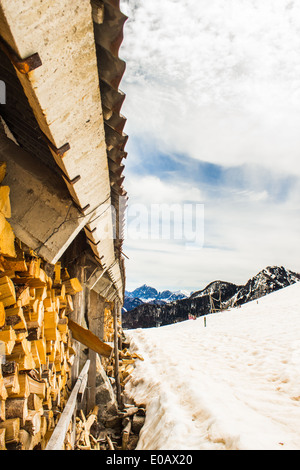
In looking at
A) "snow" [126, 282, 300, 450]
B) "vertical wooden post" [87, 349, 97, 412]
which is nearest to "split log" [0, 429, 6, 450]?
"snow" [126, 282, 300, 450]

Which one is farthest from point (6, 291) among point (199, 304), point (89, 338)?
point (199, 304)

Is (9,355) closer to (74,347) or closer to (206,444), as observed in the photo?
(74,347)

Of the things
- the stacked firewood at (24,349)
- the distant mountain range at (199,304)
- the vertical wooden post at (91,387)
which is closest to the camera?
the stacked firewood at (24,349)

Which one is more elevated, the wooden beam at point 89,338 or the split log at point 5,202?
the split log at point 5,202

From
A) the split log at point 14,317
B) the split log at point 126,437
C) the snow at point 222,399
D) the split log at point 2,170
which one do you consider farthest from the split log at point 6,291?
the split log at point 126,437

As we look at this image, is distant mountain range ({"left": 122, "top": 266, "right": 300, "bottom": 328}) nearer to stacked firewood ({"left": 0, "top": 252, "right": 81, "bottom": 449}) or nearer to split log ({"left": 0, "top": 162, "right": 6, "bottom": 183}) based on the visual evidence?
stacked firewood ({"left": 0, "top": 252, "right": 81, "bottom": 449})

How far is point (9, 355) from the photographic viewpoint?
1.74 m

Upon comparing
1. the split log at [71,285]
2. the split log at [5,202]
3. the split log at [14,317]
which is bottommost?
the split log at [14,317]

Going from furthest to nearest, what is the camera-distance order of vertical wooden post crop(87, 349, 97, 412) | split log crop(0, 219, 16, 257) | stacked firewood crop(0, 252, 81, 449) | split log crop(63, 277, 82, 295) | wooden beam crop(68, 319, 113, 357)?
1. vertical wooden post crop(87, 349, 97, 412)
2. wooden beam crop(68, 319, 113, 357)
3. split log crop(63, 277, 82, 295)
4. stacked firewood crop(0, 252, 81, 449)
5. split log crop(0, 219, 16, 257)

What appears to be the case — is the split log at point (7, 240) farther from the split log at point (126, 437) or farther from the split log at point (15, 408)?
the split log at point (126, 437)

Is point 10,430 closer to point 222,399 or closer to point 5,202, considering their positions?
point 5,202

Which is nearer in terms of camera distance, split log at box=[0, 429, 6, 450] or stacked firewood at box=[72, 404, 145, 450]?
split log at box=[0, 429, 6, 450]

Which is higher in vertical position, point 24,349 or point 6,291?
point 6,291
